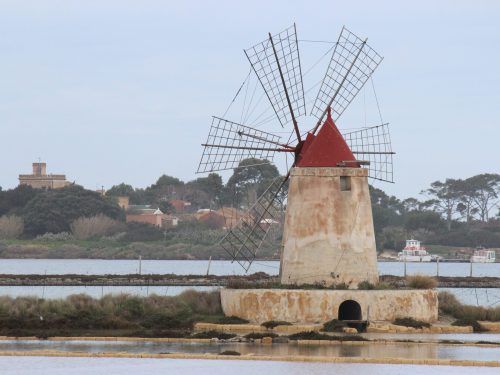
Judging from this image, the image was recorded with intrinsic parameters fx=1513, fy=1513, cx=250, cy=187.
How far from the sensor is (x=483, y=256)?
117500mm

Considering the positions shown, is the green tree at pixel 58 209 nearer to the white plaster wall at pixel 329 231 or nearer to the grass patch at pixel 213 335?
the white plaster wall at pixel 329 231

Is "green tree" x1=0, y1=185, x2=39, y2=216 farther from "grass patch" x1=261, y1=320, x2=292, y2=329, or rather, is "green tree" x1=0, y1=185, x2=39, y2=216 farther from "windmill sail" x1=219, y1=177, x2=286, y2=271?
"grass patch" x1=261, y1=320, x2=292, y2=329

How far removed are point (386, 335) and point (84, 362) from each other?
793 centimetres

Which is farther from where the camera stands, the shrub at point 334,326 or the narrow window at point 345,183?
the narrow window at point 345,183

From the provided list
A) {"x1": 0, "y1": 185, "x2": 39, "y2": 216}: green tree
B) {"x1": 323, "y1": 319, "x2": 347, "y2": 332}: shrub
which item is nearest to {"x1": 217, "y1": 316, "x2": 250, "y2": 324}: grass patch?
{"x1": 323, "y1": 319, "x2": 347, "y2": 332}: shrub

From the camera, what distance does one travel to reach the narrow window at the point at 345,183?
3397cm

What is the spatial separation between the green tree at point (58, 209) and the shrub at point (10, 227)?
0.63 metres

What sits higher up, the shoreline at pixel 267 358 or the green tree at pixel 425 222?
the green tree at pixel 425 222

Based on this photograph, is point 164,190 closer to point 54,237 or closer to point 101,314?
point 54,237

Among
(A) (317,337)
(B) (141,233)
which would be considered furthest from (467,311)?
(B) (141,233)

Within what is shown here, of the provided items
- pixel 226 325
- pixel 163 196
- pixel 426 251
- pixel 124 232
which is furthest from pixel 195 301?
pixel 163 196

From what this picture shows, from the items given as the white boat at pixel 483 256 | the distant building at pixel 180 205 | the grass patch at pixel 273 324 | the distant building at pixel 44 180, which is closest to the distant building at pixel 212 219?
the distant building at pixel 180 205

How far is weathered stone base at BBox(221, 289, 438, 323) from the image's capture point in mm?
32531

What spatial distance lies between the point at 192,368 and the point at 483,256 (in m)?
93.9
